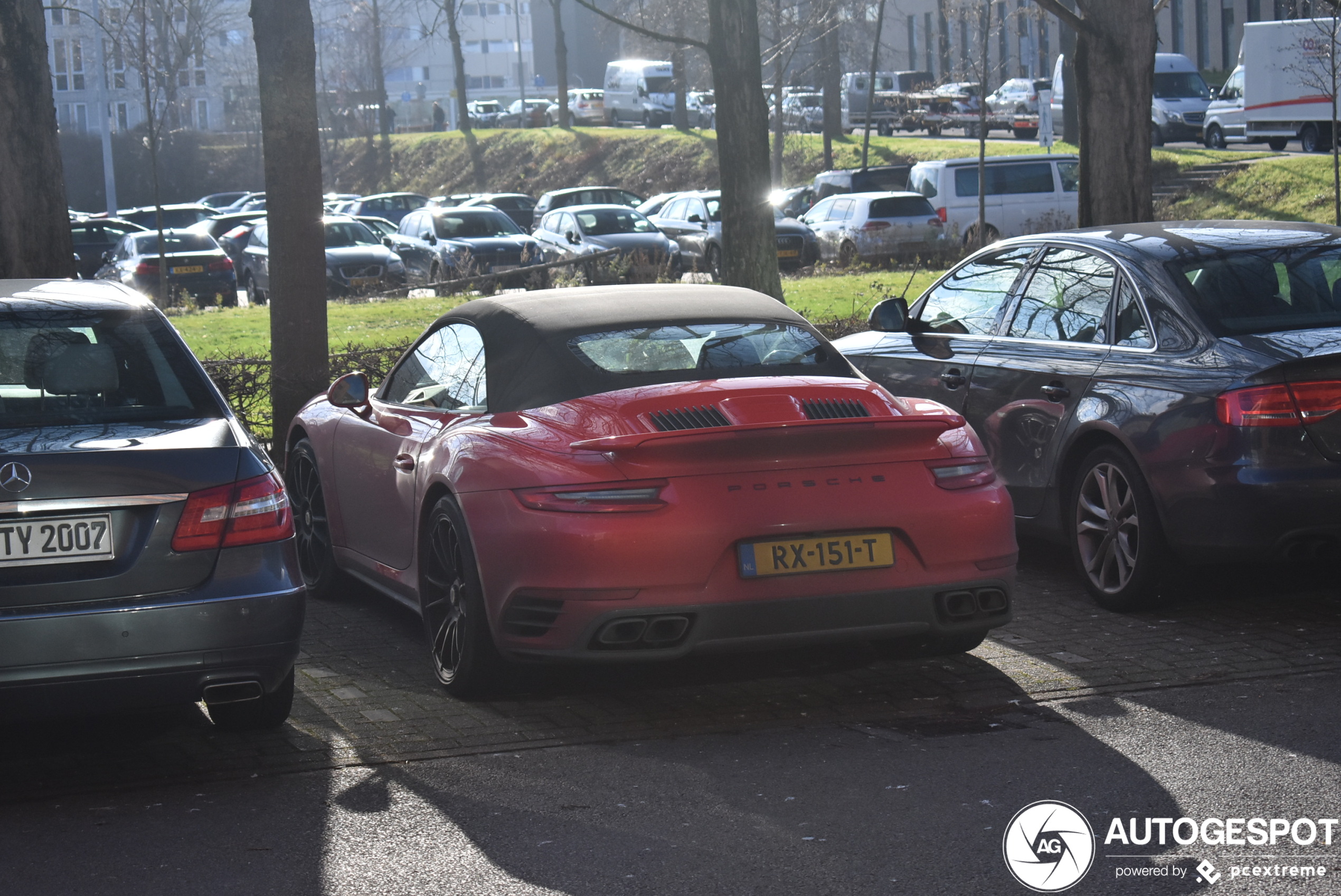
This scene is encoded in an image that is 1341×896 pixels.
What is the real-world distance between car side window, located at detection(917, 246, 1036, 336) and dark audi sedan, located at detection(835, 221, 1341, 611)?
0.5 inches

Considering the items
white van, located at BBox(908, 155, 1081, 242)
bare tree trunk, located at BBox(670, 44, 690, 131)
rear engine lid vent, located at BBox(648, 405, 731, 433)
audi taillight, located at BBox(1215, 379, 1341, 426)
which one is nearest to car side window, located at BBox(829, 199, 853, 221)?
white van, located at BBox(908, 155, 1081, 242)

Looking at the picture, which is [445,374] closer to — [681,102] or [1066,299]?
[1066,299]

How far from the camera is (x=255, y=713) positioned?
5461 millimetres

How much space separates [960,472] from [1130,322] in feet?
6.73

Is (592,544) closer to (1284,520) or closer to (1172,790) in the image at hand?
(1172,790)

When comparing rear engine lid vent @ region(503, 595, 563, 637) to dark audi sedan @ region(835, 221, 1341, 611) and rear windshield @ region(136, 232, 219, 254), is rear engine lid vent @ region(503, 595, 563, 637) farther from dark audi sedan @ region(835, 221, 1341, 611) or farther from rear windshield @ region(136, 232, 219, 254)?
rear windshield @ region(136, 232, 219, 254)

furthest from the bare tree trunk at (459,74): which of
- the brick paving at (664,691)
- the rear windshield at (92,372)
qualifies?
the rear windshield at (92,372)

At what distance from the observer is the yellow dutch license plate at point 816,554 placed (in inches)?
207

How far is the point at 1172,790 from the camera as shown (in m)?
4.62

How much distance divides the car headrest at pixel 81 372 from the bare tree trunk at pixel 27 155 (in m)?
4.77

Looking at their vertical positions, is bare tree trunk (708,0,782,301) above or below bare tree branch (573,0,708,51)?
below

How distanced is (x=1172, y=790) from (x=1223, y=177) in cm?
3150

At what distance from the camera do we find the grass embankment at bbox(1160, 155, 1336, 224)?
3034cm

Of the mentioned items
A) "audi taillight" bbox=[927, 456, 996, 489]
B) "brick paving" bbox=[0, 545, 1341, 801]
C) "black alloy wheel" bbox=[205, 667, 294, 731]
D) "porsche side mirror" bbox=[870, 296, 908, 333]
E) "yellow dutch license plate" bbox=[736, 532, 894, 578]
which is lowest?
"brick paving" bbox=[0, 545, 1341, 801]
